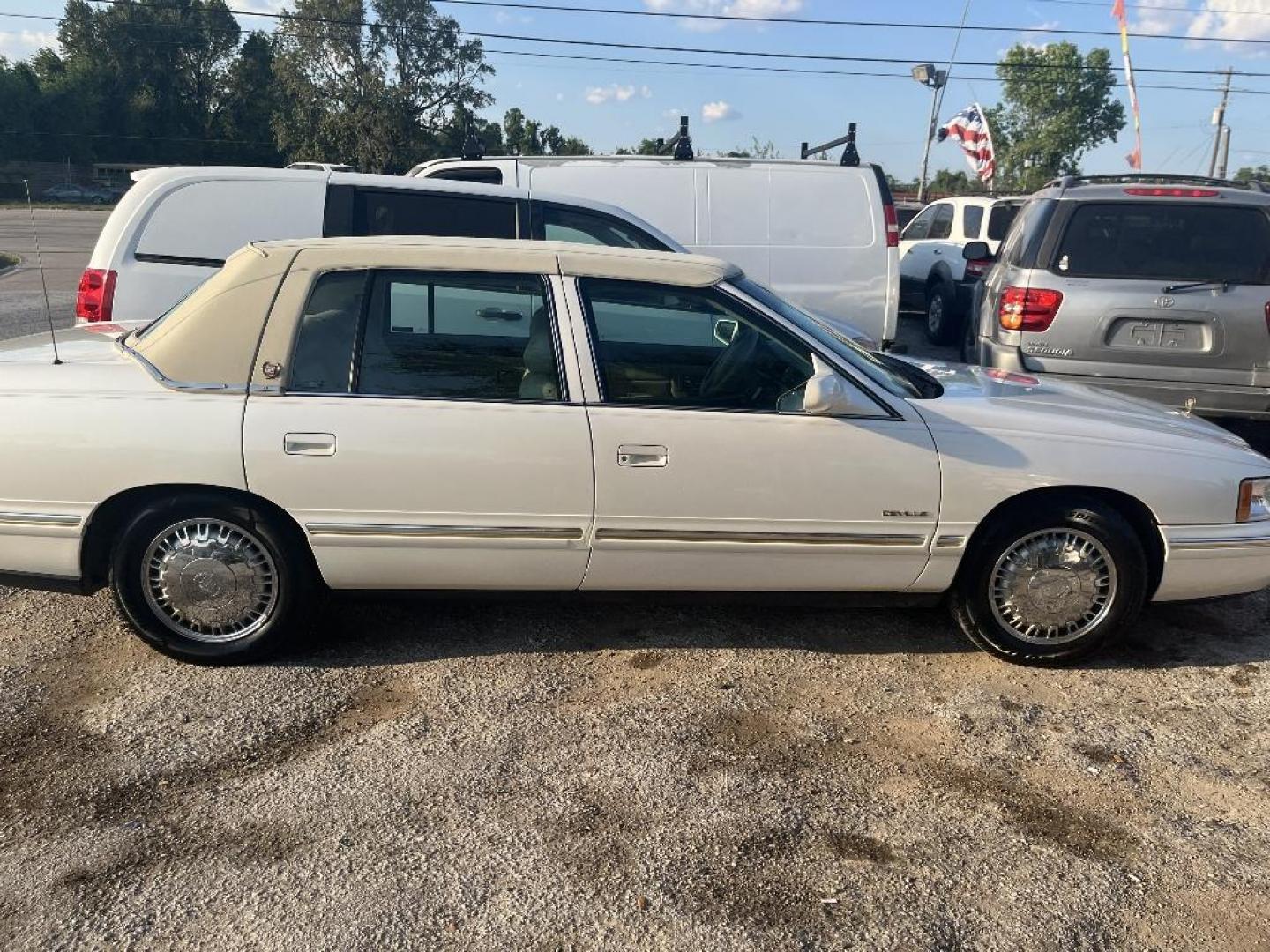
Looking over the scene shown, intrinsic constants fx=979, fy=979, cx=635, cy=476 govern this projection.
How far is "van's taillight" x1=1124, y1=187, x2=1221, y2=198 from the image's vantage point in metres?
6.31

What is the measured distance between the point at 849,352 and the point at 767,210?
4.52 meters

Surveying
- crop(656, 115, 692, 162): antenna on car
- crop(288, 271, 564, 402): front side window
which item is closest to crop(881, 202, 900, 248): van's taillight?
crop(656, 115, 692, 162): antenna on car

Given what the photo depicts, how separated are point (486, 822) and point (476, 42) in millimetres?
66362

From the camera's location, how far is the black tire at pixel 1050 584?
3785 mm

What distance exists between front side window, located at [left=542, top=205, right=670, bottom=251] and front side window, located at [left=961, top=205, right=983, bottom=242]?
698 centimetres

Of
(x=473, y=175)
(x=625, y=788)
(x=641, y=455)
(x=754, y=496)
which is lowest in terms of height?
(x=625, y=788)

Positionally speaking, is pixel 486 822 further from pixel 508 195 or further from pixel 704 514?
pixel 508 195

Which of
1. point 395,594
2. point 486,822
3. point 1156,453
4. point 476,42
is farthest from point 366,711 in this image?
point 476,42

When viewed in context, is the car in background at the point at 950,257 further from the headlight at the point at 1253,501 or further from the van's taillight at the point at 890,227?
the headlight at the point at 1253,501

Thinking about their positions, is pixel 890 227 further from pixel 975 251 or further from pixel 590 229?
pixel 590 229

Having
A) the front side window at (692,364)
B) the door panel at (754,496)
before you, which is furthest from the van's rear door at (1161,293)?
the front side window at (692,364)

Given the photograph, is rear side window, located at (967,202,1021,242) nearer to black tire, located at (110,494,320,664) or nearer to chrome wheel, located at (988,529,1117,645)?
chrome wheel, located at (988,529,1117,645)

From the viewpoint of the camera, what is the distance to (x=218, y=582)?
12.1ft

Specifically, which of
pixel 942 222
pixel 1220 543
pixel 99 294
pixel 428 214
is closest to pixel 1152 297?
pixel 1220 543
